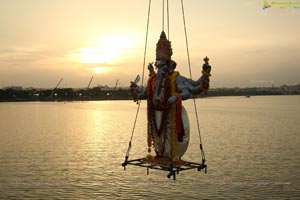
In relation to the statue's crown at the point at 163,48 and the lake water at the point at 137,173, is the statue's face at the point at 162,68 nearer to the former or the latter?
the statue's crown at the point at 163,48

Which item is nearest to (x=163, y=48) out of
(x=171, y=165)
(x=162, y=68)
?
(x=162, y=68)

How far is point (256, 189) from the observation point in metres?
28.4

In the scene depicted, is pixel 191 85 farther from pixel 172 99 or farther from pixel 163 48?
pixel 163 48

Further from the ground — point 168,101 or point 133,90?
point 133,90

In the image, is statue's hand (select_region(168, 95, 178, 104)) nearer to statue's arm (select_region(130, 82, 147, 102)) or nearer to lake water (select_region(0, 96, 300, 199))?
statue's arm (select_region(130, 82, 147, 102))

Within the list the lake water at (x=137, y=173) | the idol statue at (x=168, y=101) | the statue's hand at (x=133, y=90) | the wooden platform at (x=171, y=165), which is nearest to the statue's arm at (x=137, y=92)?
the statue's hand at (x=133, y=90)

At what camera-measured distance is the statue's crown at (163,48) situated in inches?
349

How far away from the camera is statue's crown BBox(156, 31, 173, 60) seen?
8.86m

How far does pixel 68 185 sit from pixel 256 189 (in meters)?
12.7

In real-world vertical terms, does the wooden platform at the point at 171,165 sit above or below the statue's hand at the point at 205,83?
below

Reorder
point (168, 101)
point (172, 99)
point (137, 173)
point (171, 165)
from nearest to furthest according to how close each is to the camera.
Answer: point (171, 165) → point (172, 99) → point (168, 101) → point (137, 173)

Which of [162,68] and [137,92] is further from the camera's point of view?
[137,92]

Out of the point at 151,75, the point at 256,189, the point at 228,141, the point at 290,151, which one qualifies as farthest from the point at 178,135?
the point at 228,141

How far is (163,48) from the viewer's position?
8.89 m
